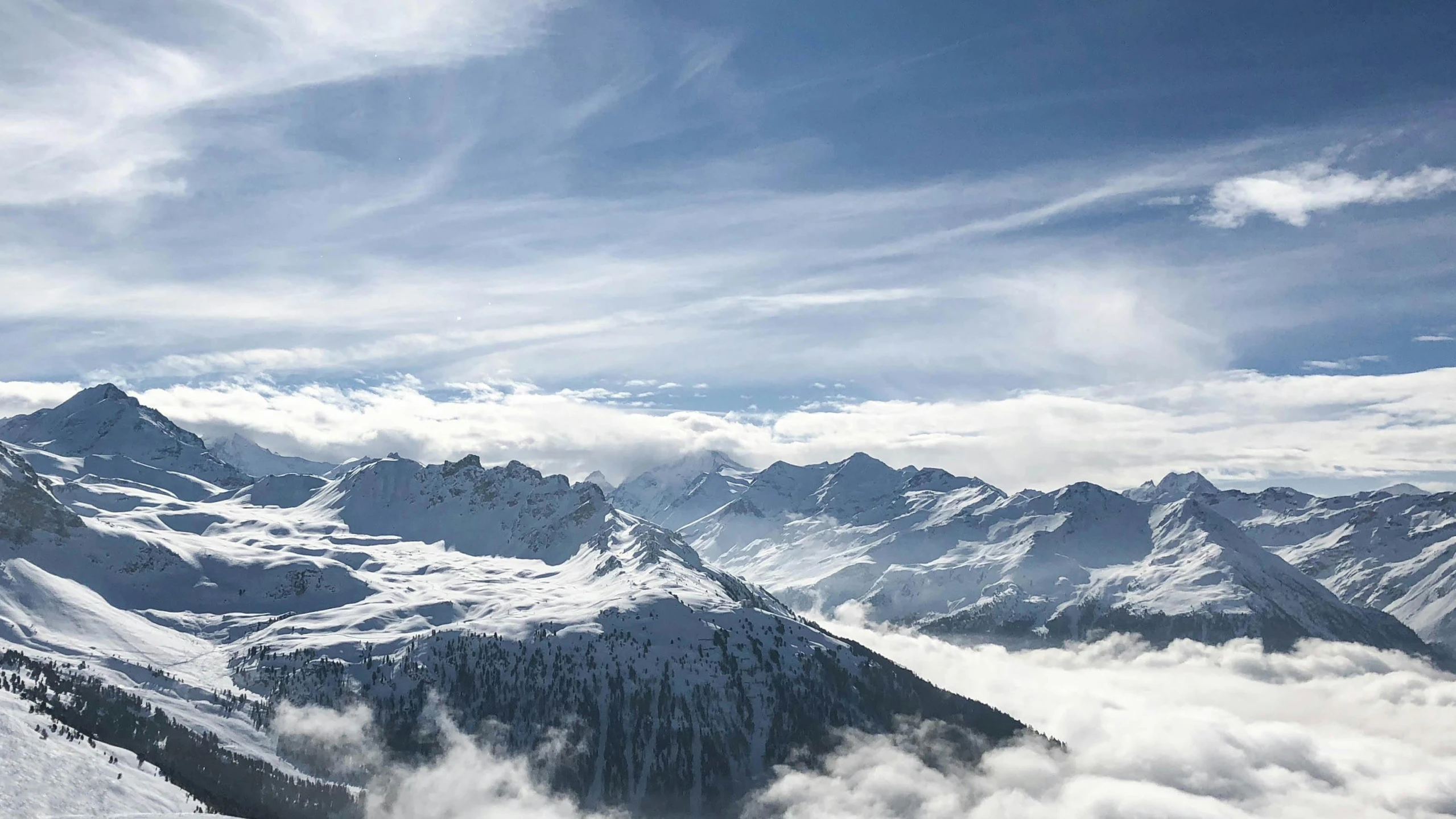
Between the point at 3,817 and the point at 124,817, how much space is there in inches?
837

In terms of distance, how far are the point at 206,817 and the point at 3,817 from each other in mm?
40095

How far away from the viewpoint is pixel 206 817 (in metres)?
194

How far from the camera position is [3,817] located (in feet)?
639

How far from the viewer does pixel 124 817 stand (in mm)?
199875

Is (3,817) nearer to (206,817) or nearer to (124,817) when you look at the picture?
(124,817)

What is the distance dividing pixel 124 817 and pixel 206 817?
67.1ft

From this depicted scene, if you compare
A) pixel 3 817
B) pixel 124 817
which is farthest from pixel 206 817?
pixel 3 817
